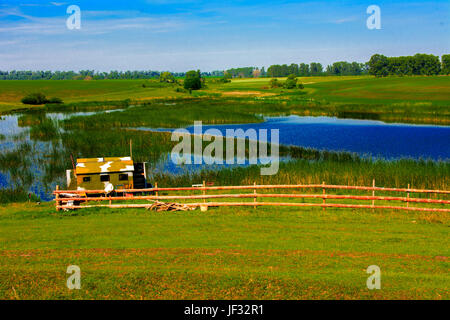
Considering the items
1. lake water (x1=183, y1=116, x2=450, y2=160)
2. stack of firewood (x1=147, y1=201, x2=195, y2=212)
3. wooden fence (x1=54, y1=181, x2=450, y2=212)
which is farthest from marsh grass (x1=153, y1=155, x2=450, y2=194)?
lake water (x1=183, y1=116, x2=450, y2=160)

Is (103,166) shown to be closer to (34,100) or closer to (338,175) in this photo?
(338,175)

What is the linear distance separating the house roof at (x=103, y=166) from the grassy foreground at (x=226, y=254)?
482 centimetres

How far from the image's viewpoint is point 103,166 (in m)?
27.4

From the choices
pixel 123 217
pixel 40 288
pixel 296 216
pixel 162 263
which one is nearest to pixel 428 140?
pixel 296 216

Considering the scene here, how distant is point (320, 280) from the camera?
1261cm

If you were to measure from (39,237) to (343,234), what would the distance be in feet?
44.1

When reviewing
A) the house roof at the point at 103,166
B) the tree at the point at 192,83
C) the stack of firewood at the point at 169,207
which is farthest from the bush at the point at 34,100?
the stack of firewood at the point at 169,207

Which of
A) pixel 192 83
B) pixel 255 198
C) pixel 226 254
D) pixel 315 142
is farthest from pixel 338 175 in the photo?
pixel 192 83

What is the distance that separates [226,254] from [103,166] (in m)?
15.0

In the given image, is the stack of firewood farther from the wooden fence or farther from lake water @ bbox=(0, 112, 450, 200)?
lake water @ bbox=(0, 112, 450, 200)
